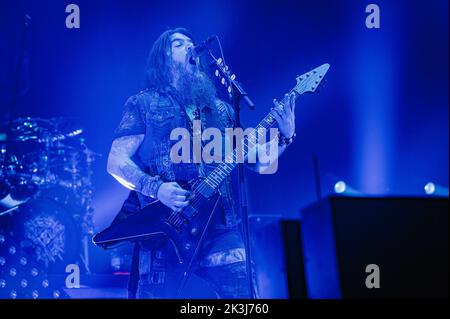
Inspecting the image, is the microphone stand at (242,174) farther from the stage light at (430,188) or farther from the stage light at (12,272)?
the stage light at (12,272)

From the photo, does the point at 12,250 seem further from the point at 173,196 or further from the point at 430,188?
the point at 430,188

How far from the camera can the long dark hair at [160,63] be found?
2.65 m

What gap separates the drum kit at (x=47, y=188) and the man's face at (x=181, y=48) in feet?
2.12

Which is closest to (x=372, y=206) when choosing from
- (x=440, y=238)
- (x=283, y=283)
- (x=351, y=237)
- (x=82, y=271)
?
(x=351, y=237)

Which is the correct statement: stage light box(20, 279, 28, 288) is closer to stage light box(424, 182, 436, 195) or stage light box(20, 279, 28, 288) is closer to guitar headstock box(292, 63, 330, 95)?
guitar headstock box(292, 63, 330, 95)

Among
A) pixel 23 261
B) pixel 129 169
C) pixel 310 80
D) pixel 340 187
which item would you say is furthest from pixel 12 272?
pixel 310 80

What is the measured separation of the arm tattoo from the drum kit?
0.36 ft

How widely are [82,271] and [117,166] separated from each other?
53 centimetres

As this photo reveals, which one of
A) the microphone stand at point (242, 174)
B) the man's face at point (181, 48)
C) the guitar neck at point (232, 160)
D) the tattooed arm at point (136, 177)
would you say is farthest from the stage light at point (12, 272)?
the man's face at point (181, 48)

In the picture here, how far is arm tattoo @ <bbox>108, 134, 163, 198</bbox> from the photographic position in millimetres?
2488

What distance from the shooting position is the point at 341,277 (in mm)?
1921

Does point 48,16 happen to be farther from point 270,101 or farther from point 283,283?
point 283,283

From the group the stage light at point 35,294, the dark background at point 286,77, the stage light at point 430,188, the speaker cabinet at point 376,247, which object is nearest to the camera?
the speaker cabinet at point 376,247
